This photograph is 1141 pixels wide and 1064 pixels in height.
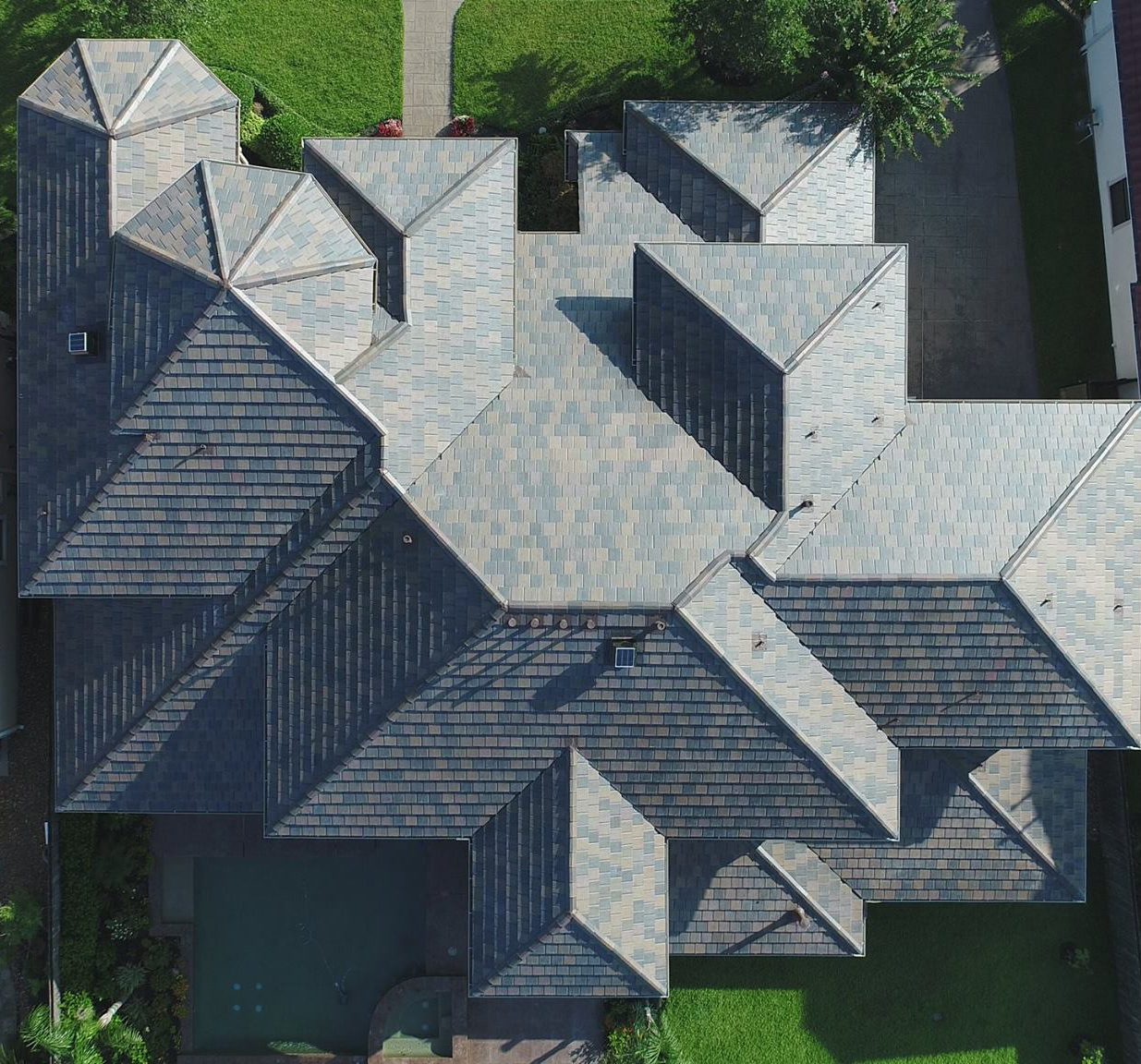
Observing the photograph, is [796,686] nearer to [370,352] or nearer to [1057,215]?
[370,352]

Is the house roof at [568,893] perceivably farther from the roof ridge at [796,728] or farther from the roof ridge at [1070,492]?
the roof ridge at [1070,492]

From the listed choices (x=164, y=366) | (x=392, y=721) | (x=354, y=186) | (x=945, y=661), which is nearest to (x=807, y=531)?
(x=945, y=661)

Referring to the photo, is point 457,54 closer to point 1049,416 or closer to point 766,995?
point 1049,416

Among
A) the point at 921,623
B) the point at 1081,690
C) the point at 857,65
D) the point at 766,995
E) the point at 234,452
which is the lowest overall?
the point at 766,995

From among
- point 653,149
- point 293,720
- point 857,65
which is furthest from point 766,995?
point 857,65

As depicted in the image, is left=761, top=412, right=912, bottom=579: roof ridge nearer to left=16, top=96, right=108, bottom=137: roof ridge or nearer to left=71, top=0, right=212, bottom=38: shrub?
left=16, top=96, right=108, bottom=137: roof ridge

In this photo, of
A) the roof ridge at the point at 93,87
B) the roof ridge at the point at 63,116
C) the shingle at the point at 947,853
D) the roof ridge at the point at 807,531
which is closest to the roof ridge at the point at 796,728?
the roof ridge at the point at 807,531
